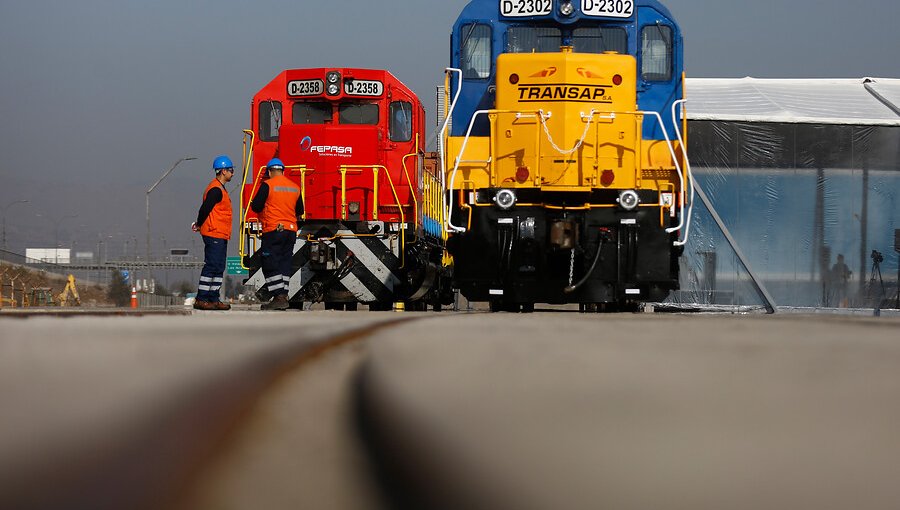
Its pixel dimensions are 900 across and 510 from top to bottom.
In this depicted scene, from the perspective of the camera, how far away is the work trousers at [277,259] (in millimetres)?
11734

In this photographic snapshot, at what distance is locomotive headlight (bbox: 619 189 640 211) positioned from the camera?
11.0m

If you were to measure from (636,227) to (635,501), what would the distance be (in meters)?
10.2

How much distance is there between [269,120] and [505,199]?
574cm

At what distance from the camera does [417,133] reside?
15734 mm

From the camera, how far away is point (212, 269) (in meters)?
11.1

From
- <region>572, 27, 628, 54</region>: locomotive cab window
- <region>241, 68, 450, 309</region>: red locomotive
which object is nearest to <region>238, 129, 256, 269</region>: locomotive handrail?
<region>241, 68, 450, 309</region>: red locomotive

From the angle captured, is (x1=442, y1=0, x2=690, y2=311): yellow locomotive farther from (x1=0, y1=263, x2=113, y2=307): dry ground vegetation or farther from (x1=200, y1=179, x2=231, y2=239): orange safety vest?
(x1=0, y1=263, x2=113, y2=307): dry ground vegetation

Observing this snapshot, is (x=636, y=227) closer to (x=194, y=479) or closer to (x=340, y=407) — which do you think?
(x=340, y=407)

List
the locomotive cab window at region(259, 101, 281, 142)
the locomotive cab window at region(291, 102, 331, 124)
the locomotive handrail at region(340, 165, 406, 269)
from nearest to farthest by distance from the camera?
the locomotive handrail at region(340, 165, 406, 269), the locomotive cab window at region(259, 101, 281, 142), the locomotive cab window at region(291, 102, 331, 124)

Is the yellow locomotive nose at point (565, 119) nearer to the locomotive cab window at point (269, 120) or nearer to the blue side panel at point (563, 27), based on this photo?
the blue side panel at point (563, 27)

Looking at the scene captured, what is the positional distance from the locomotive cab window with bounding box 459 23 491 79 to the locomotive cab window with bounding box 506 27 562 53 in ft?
0.91

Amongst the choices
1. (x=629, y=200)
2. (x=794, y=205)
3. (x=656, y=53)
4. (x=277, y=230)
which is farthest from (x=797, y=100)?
(x=277, y=230)

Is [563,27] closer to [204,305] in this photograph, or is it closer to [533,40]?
[533,40]

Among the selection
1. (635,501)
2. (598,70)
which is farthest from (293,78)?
(635,501)
